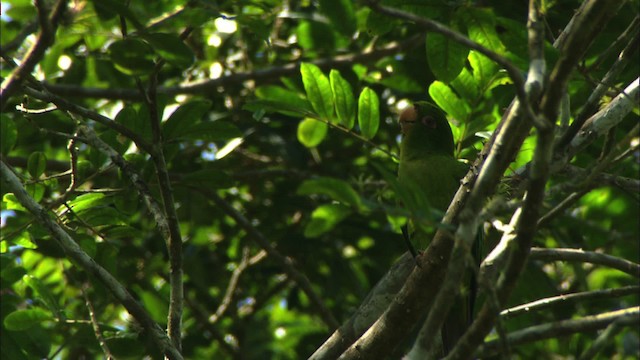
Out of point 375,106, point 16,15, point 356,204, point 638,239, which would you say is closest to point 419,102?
point 375,106

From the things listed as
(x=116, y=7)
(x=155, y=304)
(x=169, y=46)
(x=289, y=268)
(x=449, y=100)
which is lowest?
(x=155, y=304)

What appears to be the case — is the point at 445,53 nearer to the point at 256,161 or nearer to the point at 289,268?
the point at 289,268

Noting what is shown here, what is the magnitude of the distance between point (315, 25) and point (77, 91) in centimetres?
136

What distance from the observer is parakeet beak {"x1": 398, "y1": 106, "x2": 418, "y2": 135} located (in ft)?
14.5

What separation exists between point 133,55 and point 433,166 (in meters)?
1.57

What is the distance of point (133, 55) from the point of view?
3279 mm

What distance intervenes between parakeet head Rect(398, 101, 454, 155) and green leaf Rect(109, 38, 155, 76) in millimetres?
1521

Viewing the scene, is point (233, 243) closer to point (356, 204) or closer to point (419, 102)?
point (419, 102)

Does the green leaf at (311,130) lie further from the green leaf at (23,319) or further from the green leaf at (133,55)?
the green leaf at (23,319)

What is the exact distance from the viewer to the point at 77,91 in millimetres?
4672

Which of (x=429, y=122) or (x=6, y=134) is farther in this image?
(x=429, y=122)

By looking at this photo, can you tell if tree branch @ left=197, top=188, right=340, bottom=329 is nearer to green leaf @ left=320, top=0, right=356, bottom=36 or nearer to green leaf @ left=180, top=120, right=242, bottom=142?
green leaf @ left=180, top=120, right=242, bottom=142

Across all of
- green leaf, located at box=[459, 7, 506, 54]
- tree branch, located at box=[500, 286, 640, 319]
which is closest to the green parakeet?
green leaf, located at box=[459, 7, 506, 54]

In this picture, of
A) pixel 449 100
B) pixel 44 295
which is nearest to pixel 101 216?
pixel 44 295
